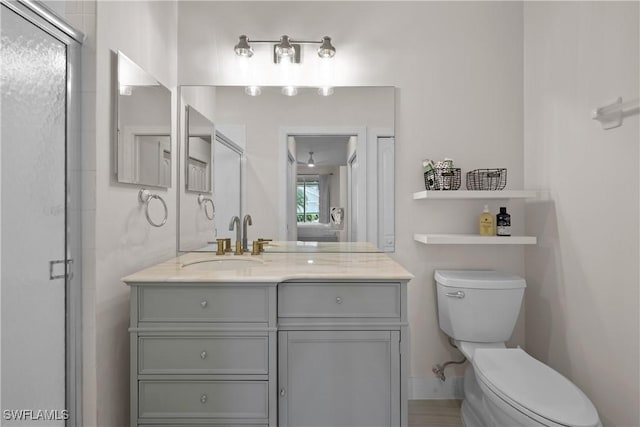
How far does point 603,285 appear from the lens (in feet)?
5.27

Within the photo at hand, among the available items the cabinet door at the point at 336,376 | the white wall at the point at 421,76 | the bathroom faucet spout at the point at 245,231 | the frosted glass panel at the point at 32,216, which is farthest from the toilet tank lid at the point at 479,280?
the frosted glass panel at the point at 32,216

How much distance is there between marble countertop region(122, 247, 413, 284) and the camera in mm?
1538

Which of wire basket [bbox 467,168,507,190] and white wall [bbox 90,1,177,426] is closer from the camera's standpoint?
white wall [bbox 90,1,177,426]

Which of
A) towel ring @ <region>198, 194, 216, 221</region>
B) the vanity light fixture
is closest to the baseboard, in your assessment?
towel ring @ <region>198, 194, 216, 221</region>

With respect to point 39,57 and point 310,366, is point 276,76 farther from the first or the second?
point 310,366

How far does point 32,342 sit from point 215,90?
1.53 m

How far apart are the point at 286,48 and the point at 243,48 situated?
9.6 inches

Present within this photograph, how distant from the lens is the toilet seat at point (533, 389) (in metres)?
1.25

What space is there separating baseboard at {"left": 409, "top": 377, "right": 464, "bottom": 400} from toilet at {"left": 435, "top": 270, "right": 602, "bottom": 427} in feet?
0.39

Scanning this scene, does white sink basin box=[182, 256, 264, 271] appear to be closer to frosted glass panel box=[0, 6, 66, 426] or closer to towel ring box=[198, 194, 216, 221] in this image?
towel ring box=[198, 194, 216, 221]

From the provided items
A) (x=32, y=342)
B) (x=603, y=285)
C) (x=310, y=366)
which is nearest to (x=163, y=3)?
(x=32, y=342)

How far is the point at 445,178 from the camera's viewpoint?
2.07 meters

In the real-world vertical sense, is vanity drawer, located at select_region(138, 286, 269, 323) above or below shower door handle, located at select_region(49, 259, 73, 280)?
below

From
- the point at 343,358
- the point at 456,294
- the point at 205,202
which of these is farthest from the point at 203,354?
the point at 456,294
